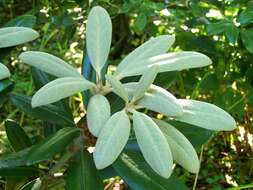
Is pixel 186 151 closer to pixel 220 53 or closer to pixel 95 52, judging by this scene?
pixel 95 52

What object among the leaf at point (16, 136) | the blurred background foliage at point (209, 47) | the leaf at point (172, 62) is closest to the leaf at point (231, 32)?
the blurred background foliage at point (209, 47)

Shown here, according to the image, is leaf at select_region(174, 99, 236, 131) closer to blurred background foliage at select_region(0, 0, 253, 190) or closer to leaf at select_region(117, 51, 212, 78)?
leaf at select_region(117, 51, 212, 78)

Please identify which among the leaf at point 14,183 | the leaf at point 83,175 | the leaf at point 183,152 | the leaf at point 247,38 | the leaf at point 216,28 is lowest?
the leaf at point 14,183

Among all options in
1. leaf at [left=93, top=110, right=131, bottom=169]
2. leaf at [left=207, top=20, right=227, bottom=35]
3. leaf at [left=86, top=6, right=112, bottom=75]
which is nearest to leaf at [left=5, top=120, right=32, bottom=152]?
leaf at [left=86, top=6, right=112, bottom=75]

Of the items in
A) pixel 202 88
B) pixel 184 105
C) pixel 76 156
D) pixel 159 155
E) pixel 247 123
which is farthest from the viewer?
pixel 247 123

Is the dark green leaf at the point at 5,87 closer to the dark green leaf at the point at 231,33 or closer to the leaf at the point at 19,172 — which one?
the leaf at the point at 19,172

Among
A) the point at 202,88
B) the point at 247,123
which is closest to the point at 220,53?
the point at 202,88
